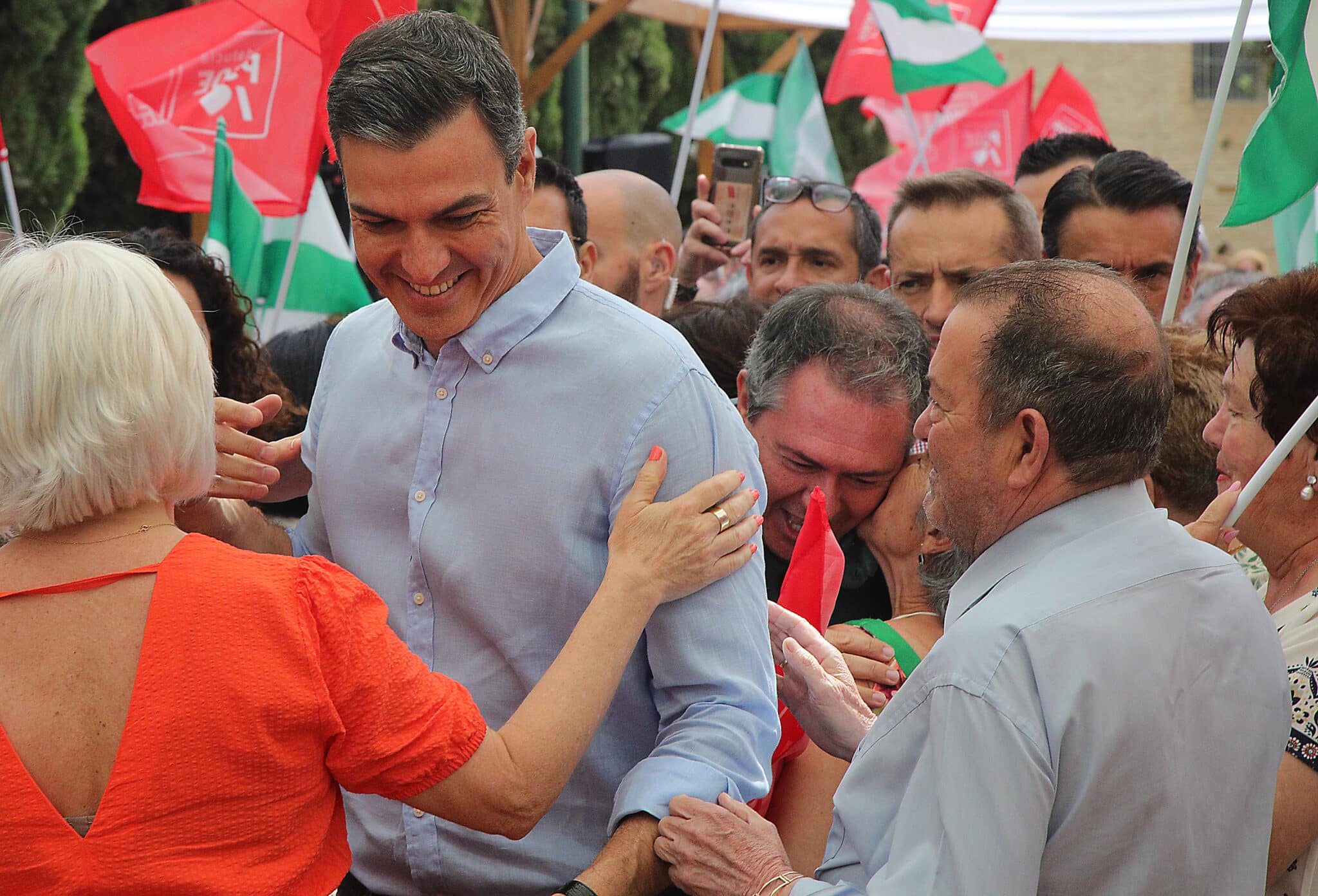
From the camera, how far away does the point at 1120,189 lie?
13.9 feet

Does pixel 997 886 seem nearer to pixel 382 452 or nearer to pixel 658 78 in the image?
pixel 382 452

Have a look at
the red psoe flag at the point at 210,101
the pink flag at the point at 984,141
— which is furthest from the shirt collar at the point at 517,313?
the pink flag at the point at 984,141

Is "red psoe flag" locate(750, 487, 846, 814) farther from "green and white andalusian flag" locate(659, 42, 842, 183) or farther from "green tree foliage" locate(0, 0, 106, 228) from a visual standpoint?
"green tree foliage" locate(0, 0, 106, 228)

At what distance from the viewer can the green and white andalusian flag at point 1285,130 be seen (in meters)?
2.80

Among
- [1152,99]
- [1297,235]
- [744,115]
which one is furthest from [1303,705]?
[1152,99]

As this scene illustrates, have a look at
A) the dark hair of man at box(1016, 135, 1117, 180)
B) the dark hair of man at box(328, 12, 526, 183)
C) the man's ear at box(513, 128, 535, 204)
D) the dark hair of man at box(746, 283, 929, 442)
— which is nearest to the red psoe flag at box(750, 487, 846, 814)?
the dark hair of man at box(746, 283, 929, 442)

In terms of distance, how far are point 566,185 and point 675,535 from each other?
7.45 feet

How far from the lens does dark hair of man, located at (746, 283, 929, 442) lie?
3.08 metres

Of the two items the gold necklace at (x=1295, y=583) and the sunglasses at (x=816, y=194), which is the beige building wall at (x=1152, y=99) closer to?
the sunglasses at (x=816, y=194)

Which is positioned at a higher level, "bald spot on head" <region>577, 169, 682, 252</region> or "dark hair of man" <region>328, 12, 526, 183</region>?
"dark hair of man" <region>328, 12, 526, 183</region>

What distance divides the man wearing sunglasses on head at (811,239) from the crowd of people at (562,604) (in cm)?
203

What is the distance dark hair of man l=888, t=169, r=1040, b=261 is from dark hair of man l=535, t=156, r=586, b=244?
1159 mm

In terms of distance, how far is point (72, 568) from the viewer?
1.65 m

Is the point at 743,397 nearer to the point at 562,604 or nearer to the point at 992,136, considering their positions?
the point at 562,604
